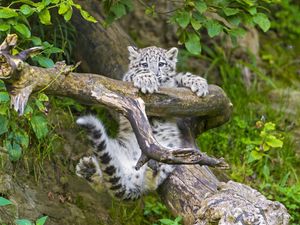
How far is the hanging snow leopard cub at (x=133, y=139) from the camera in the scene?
4972 mm

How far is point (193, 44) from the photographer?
213 inches

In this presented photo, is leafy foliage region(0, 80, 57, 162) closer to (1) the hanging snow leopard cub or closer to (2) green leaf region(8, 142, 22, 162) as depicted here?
(2) green leaf region(8, 142, 22, 162)

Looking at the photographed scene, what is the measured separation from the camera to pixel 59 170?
19.5ft

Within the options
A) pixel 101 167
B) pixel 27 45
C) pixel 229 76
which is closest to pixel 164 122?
pixel 101 167

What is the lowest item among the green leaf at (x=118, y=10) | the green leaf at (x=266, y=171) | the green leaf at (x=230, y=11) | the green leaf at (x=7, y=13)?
the green leaf at (x=266, y=171)

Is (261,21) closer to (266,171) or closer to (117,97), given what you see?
(117,97)

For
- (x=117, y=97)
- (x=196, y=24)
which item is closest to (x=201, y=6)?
(x=196, y=24)

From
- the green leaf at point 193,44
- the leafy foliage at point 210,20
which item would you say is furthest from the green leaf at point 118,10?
the green leaf at point 193,44

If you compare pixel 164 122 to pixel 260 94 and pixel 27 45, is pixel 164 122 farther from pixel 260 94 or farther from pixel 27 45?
pixel 260 94

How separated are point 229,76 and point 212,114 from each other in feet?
6.99

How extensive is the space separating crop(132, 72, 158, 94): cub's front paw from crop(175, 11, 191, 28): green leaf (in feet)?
1.49

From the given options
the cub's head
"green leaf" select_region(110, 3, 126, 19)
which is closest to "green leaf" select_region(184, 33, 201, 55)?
the cub's head

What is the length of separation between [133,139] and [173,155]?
141cm

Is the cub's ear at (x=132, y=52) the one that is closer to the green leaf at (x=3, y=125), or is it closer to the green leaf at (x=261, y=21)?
the green leaf at (x=261, y=21)
